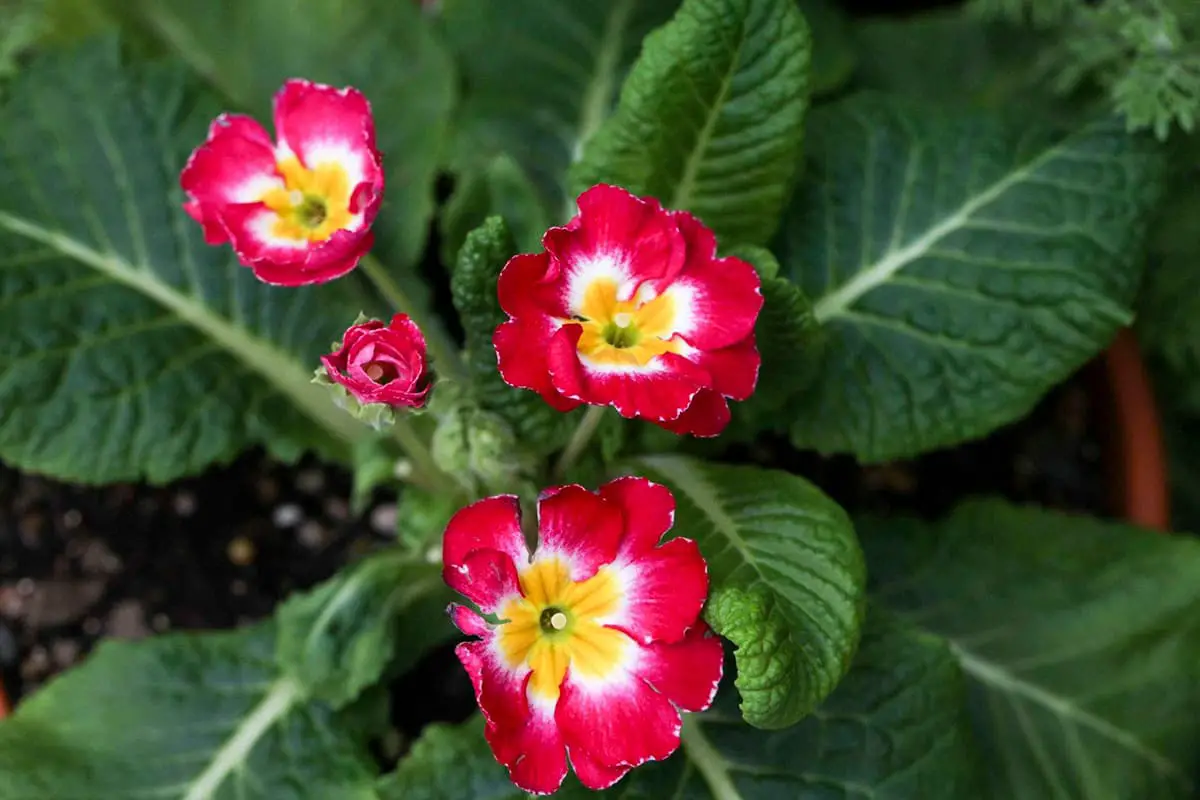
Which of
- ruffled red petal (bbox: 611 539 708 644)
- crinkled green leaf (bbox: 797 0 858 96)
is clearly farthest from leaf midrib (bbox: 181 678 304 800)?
crinkled green leaf (bbox: 797 0 858 96)

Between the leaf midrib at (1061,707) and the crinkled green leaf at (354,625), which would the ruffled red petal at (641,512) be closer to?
the crinkled green leaf at (354,625)

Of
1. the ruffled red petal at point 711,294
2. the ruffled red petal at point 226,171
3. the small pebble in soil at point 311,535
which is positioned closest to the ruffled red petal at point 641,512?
the ruffled red petal at point 711,294

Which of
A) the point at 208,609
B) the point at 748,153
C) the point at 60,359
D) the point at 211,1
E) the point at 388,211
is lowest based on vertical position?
the point at 208,609

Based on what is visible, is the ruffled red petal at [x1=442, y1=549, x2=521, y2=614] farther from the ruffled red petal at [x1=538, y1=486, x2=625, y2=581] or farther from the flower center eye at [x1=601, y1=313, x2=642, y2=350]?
the flower center eye at [x1=601, y1=313, x2=642, y2=350]

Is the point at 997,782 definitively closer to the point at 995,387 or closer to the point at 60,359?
the point at 995,387

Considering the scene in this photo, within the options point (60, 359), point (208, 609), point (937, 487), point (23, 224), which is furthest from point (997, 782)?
point (23, 224)

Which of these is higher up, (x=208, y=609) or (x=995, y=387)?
(x=995, y=387)
